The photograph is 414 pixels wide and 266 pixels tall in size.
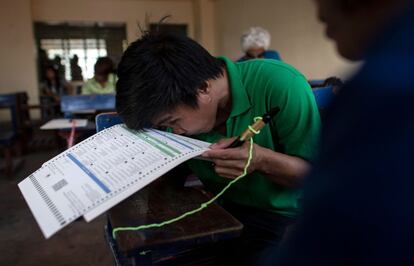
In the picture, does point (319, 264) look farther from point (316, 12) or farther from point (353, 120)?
point (316, 12)

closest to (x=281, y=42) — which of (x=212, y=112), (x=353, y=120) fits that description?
(x=212, y=112)

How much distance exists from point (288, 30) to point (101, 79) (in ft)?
10.1

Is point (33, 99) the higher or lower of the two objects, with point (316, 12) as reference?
lower

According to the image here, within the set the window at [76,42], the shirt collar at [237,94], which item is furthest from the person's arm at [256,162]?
the window at [76,42]

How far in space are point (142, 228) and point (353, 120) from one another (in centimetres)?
62

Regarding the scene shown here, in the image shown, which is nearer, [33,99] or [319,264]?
[319,264]

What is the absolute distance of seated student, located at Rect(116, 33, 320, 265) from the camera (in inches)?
39.2

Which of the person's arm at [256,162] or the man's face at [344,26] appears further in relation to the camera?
the person's arm at [256,162]

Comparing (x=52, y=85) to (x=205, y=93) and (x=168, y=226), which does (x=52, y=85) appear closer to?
(x=205, y=93)

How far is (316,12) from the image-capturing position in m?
0.43

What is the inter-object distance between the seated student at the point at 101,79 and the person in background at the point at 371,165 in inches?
162

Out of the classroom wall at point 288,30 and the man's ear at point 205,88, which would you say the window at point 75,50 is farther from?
the man's ear at point 205,88

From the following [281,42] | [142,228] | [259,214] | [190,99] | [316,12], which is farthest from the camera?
[281,42]

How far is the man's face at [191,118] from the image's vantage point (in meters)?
1.07
